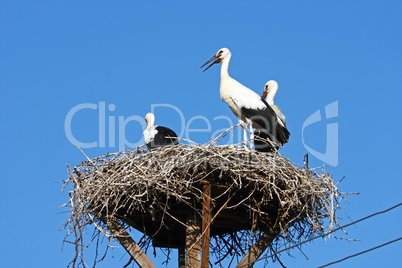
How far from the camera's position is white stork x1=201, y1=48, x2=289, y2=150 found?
8057 millimetres

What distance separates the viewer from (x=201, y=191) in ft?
20.4

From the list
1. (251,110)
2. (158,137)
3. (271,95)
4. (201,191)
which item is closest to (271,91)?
(271,95)

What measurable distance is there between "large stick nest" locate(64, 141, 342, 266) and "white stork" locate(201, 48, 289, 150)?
137 cm

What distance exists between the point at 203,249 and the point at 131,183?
89 cm

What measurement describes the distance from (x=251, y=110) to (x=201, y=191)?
2.26 metres

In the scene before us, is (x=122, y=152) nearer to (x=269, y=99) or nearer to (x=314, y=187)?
(x=314, y=187)

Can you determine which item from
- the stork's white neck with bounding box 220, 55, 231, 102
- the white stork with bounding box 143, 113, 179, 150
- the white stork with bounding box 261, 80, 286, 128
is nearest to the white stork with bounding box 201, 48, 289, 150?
the stork's white neck with bounding box 220, 55, 231, 102

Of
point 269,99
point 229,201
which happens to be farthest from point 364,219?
point 269,99

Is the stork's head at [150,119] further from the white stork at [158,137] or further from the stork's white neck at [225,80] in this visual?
the stork's white neck at [225,80]

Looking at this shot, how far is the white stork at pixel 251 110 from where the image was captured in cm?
806

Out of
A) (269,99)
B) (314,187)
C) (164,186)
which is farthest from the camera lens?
(269,99)

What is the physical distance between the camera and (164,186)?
596 cm

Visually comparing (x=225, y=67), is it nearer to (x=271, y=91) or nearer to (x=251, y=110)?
(x=271, y=91)

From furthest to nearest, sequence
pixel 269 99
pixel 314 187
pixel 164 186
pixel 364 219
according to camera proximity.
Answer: pixel 269 99
pixel 314 187
pixel 164 186
pixel 364 219
